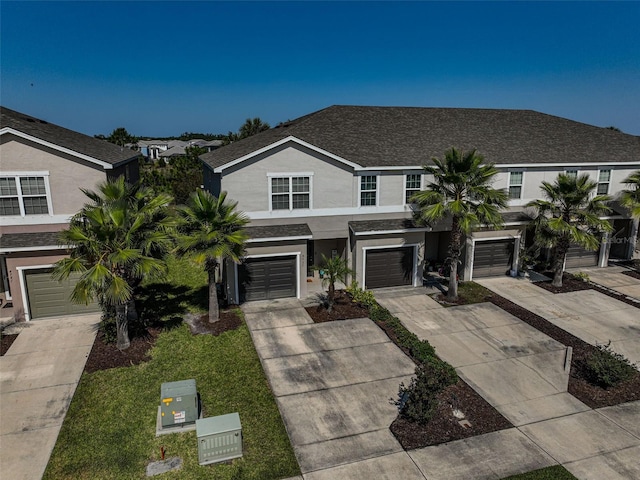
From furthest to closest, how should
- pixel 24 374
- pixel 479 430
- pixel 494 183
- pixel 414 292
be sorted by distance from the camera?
pixel 494 183 → pixel 414 292 → pixel 24 374 → pixel 479 430

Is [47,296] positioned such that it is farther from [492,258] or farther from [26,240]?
[492,258]

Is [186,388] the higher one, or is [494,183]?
[494,183]

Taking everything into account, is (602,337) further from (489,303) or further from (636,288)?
(636,288)

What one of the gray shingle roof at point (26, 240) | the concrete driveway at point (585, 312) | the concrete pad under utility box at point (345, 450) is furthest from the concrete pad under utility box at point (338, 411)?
the gray shingle roof at point (26, 240)

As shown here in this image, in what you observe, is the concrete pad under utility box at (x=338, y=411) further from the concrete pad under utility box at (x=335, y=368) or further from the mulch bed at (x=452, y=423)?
the mulch bed at (x=452, y=423)

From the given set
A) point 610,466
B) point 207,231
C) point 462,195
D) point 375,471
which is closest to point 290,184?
point 207,231

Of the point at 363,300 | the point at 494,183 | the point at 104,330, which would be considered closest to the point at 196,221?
the point at 104,330

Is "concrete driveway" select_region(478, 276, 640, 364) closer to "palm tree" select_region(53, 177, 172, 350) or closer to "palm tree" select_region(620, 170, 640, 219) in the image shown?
"palm tree" select_region(620, 170, 640, 219)
